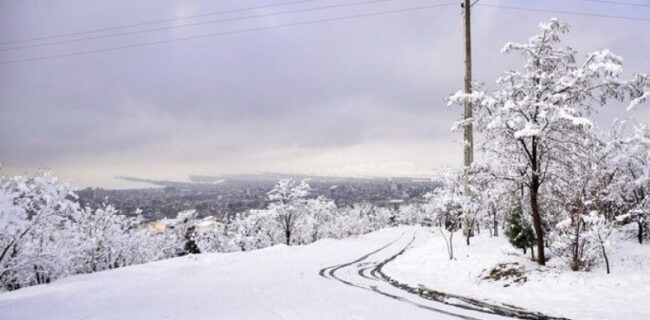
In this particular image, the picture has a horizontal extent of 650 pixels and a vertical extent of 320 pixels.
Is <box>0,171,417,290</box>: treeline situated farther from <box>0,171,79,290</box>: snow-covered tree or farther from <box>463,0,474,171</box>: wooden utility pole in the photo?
<box>463,0,474,171</box>: wooden utility pole

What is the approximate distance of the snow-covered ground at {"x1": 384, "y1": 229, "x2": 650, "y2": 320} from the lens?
36.1 ft

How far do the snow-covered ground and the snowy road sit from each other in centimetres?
205

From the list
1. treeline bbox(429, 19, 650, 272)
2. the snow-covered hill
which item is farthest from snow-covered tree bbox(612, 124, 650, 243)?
the snow-covered hill

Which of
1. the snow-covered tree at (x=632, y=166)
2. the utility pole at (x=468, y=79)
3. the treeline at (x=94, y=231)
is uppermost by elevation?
the utility pole at (x=468, y=79)

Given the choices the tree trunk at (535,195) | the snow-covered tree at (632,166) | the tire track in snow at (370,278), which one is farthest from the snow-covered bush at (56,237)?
the snow-covered tree at (632,166)

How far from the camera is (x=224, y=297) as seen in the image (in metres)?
14.2

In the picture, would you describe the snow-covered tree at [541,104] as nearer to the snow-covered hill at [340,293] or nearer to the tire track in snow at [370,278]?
the snow-covered hill at [340,293]

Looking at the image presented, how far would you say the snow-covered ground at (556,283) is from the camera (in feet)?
36.1

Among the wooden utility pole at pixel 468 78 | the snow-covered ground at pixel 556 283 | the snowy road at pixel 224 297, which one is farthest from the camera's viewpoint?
the wooden utility pole at pixel 468 78

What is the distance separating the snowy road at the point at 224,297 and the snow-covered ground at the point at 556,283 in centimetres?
205

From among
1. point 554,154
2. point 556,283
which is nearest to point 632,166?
point 554,154

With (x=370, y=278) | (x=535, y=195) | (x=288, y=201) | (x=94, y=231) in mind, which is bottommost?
(x=94, y=231)

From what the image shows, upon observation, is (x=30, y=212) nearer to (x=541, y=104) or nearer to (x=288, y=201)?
(x=541, y=104)

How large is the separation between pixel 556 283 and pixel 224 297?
10.1 metres
